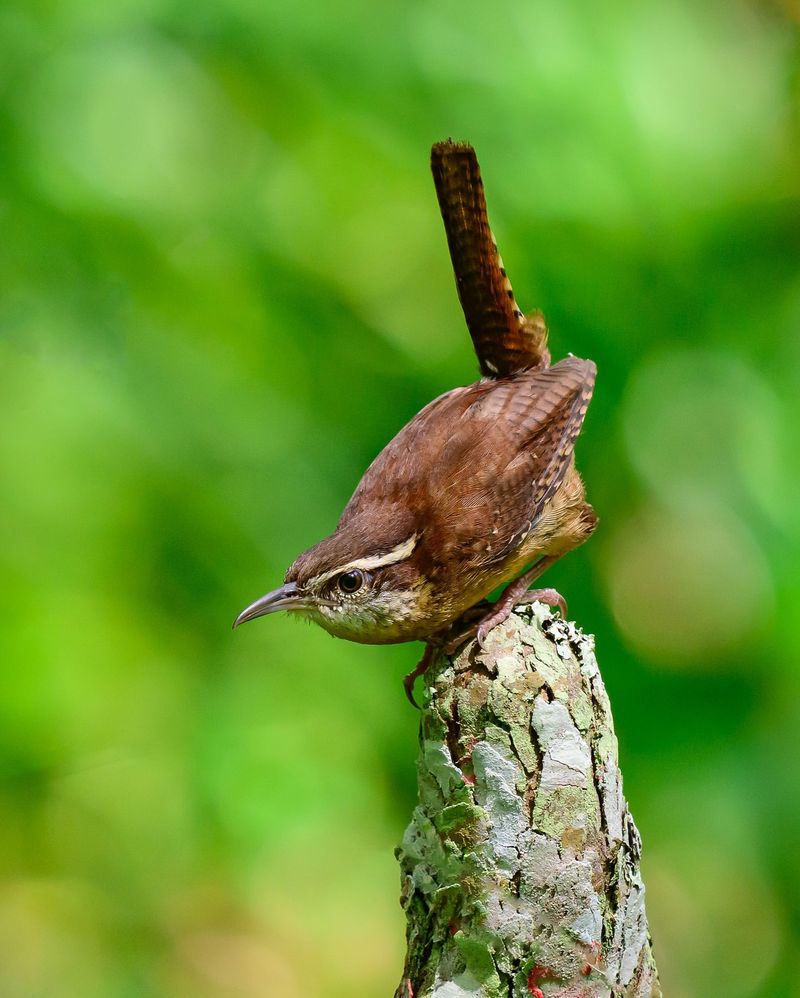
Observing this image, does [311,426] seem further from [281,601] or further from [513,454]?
[281,601]

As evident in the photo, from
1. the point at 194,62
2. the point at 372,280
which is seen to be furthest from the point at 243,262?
the point at 194,62

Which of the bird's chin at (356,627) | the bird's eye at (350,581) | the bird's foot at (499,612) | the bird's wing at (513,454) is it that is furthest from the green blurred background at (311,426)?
the bird's eye at (350,581)

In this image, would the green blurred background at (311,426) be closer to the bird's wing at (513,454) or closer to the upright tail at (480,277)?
the upright tail at (480,277)

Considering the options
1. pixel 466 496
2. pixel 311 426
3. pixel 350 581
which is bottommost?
pixel 350 581

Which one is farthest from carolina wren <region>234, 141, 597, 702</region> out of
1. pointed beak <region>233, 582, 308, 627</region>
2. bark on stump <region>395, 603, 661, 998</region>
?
bark on stump <region>395, 603, 661, 998</region>

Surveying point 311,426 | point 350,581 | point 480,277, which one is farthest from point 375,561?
point 311,426
